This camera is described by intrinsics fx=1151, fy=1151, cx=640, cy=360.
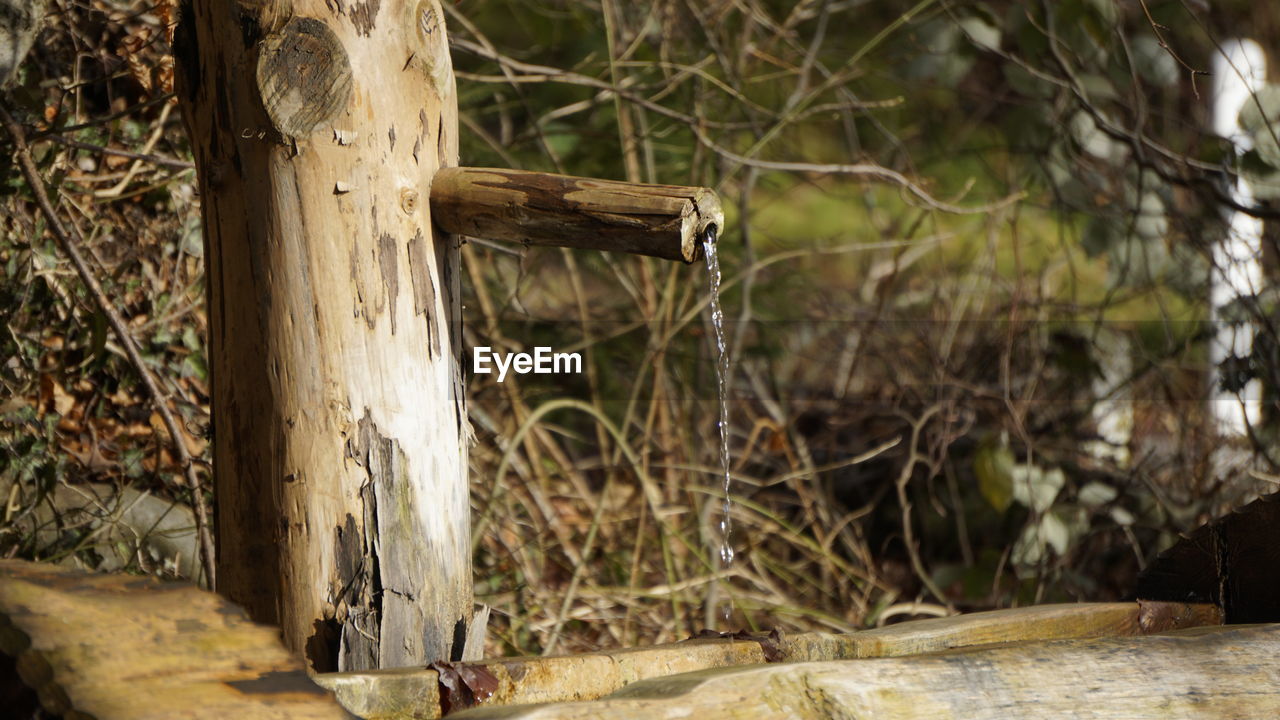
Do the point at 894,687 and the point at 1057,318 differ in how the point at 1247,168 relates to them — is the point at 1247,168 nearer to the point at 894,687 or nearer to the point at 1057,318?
the point at 1057,318

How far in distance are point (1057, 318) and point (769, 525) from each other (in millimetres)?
1597

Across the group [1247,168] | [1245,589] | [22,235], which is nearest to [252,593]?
[22,235]

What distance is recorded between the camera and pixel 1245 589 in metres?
2.23

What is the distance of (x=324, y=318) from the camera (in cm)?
177

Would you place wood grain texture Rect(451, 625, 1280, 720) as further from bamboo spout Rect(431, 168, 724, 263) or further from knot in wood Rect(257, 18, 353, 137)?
knot in wood Rect(257, 18, 353, 137)

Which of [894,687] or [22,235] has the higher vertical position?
[22,235]

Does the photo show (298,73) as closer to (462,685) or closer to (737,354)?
(462,685)
